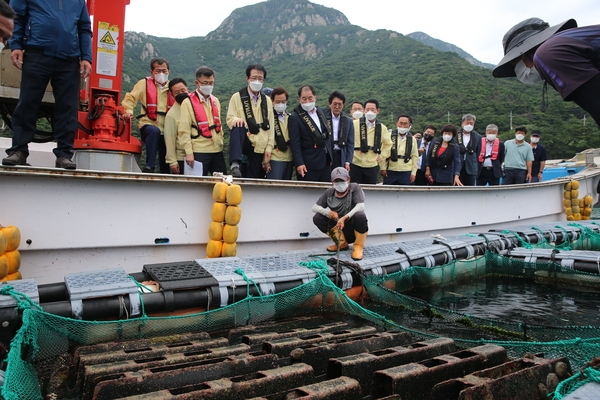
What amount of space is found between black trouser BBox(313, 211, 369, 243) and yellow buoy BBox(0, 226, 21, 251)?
325 cm

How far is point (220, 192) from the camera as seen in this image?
4.84 metres

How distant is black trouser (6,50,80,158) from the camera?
4051 mm

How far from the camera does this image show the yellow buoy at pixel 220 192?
484 cm

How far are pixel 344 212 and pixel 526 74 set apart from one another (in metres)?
3.43

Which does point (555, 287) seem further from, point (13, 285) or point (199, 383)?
point (13, 285)

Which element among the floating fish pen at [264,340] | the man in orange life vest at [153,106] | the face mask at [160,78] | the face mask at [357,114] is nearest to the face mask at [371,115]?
the face mask at [357,114]

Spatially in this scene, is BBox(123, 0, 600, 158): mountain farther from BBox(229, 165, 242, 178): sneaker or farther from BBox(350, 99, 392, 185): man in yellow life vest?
BBox(229, 165, 242, 178): sneaker

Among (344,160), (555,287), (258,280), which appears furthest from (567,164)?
Answer: (258,280)

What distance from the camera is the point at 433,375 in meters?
2.55

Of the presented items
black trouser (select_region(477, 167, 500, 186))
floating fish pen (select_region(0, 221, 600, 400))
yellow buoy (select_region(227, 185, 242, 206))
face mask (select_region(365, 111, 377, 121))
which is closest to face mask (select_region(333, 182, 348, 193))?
floating fish pen (select_region(0, 221, 600, 400))

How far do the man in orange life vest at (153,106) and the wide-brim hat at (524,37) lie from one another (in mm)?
4678

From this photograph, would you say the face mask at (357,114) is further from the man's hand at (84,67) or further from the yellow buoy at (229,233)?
the man's hand at (84,67)

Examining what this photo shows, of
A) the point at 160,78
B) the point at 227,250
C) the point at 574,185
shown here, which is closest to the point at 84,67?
the point at 160,78

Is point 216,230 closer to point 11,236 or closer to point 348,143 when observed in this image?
point 11,236
